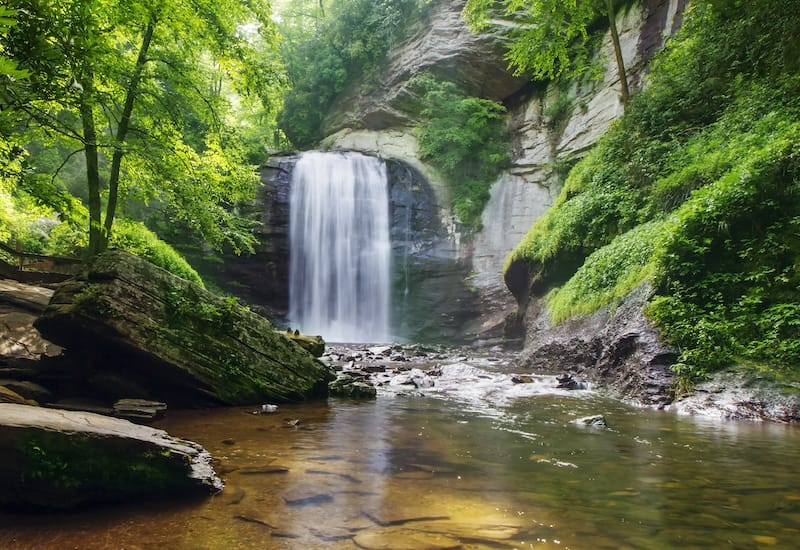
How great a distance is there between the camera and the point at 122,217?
880 centimetres

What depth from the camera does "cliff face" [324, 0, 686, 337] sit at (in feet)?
54.5

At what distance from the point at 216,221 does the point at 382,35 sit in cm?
2043

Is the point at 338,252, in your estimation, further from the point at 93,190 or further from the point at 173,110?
the point at 93,190

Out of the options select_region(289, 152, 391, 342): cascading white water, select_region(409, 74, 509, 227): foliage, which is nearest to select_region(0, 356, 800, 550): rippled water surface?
select_region(289, 152, 391, 342): cascading white water

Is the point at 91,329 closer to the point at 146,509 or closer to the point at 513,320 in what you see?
the point at 146,509

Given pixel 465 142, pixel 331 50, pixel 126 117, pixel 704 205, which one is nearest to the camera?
pixel 704 205

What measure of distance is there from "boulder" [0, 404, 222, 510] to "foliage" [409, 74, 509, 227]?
60.8 ft

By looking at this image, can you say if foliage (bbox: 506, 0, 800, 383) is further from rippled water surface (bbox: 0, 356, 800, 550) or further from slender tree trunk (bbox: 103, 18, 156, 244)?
slender tree trunk (bbox: 103, 18, 156, 244)

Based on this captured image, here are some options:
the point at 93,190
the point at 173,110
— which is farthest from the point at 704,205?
the point at 93,190

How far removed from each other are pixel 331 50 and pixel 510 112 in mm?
11165

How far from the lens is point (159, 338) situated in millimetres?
5020

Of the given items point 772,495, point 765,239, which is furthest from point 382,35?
point 772,495

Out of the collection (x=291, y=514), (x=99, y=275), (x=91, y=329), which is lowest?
(x=291, y=514)

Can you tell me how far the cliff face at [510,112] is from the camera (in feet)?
54.5
